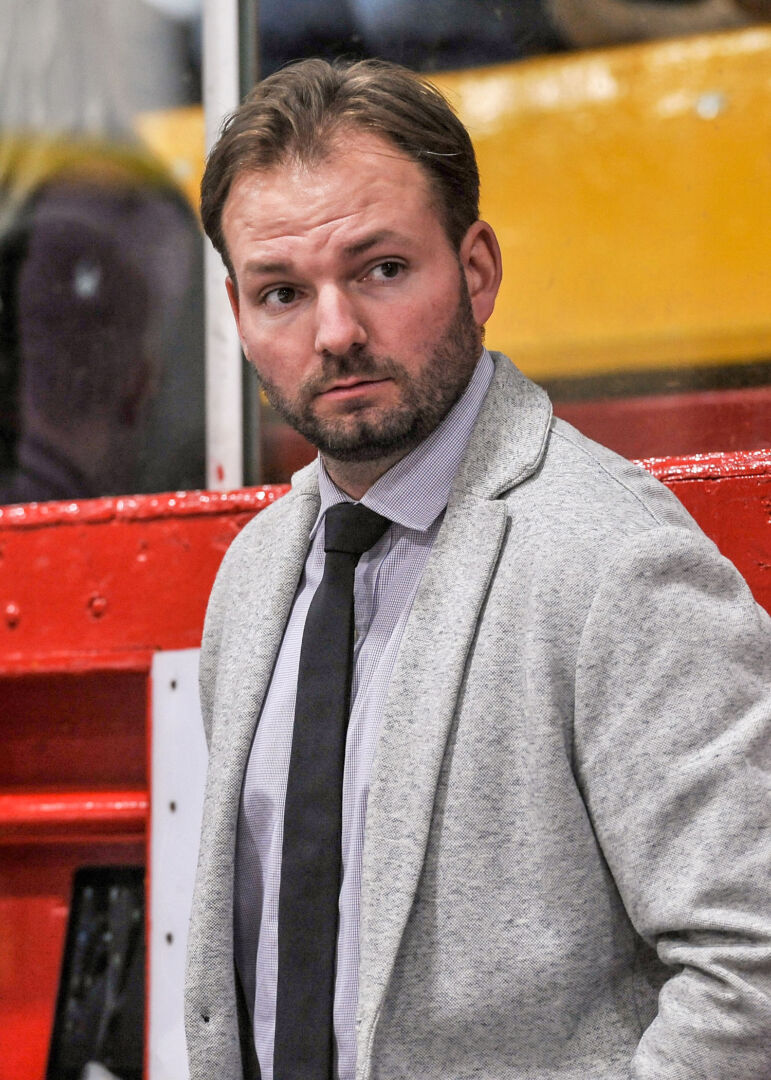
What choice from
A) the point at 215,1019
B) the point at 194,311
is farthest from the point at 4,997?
the point at 194,311

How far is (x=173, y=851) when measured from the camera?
1451 mm

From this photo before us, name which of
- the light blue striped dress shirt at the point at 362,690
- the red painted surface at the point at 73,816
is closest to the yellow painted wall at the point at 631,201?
the light blue striped dress shirt at the point at 362,690

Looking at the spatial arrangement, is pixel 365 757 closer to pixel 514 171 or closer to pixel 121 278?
pixel 514 171

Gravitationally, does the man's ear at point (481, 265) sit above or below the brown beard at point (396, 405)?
above

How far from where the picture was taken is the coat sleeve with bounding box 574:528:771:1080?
2.55ft

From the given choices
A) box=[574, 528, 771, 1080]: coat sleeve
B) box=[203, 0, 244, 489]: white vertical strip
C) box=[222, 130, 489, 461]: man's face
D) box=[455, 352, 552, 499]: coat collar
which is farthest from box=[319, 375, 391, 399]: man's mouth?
box=[203, 0, 244, 489]: white vertical strip

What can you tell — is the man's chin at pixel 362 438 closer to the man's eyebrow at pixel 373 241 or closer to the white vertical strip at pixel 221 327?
the man's eyebrow at pixel 373 241

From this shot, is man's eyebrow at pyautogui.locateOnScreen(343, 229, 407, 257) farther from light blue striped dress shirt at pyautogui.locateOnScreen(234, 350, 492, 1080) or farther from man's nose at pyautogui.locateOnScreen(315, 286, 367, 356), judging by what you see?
light blue striped dress shirt at pyautogui.locateOnScreen(234, 350, 492, 1080)

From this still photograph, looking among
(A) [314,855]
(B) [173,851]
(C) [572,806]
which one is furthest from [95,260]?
(C) [572,806]

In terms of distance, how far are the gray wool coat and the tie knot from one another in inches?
3.9

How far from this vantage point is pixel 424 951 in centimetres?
88

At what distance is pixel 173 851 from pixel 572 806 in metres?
0.77

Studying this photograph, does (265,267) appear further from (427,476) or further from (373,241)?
(427,476)

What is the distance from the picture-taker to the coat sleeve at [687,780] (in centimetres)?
78
